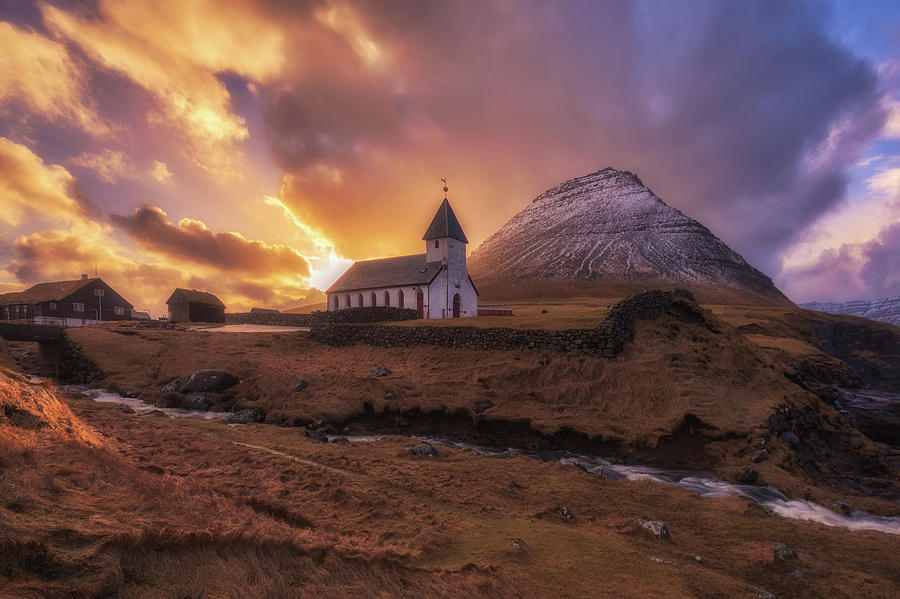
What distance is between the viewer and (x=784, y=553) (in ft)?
22.1

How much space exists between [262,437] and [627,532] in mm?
10263

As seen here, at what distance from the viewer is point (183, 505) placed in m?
4.64

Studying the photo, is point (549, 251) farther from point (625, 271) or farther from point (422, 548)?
point (422, 548)

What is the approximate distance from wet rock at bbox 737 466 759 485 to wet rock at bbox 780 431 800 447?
3906 millimetres

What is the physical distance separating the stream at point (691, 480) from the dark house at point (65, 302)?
46.4 metres

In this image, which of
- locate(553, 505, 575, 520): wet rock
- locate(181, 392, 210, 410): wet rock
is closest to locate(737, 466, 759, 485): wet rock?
locate(553, 505, 575, 520): wet rock

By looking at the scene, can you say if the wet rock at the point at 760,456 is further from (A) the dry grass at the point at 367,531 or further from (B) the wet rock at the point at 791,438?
(A) the dry grass at the point at 367,531

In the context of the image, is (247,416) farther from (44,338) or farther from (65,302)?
(65,302)

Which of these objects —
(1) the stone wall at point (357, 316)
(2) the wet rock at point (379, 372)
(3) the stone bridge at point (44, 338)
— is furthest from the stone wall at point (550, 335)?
(3) the stone bridge at point (44, 338)

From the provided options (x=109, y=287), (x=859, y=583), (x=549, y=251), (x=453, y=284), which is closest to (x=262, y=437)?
(x=859, y=583)

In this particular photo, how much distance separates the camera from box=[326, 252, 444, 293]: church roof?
41312mm

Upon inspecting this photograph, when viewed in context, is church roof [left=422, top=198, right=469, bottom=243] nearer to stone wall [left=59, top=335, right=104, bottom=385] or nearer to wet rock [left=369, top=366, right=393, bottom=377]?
wet rock [left=369, top=366, right=393, bottom=377]

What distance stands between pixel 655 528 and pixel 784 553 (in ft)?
6.70

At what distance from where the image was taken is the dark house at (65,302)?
47.9 metres
